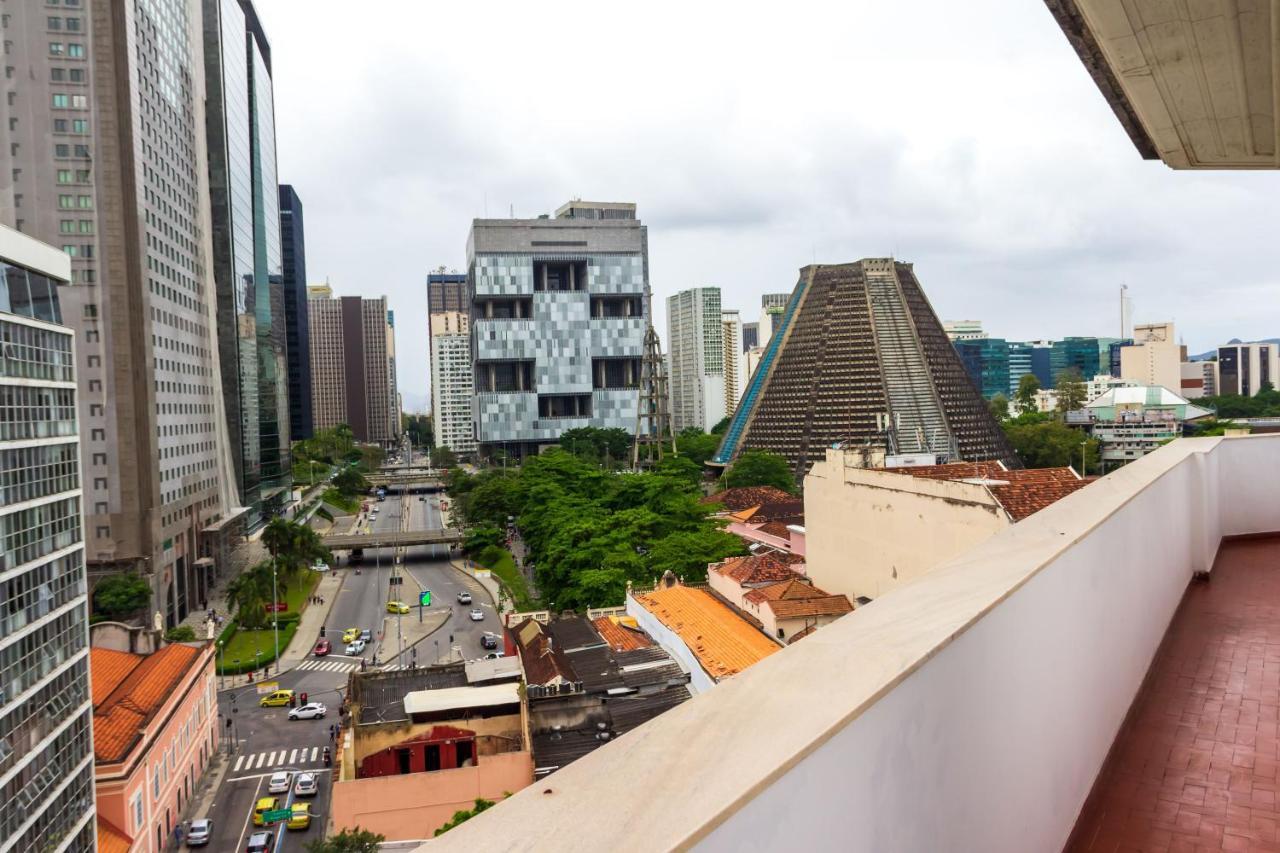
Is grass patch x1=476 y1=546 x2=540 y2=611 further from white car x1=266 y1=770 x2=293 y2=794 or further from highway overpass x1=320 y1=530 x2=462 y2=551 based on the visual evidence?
white car x1=266 y1=770 x2=293 y2=794

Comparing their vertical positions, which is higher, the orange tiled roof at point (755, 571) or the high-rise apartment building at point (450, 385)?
the high-rise apartment building at point (450, 385)

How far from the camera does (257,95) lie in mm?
43094

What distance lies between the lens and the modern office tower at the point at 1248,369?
3440 inches

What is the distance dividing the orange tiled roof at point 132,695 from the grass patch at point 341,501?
1413 inches

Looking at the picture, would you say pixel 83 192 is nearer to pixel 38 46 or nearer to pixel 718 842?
pixel 38 46

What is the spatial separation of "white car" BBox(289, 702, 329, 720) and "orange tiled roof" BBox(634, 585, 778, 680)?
23.9ft

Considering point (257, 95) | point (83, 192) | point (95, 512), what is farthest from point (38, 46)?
point (257, 95)

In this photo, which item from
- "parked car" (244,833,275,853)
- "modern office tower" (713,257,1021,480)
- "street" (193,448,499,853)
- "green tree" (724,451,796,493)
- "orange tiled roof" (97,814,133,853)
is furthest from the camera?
"modern office tower" (713,257,1021,480)

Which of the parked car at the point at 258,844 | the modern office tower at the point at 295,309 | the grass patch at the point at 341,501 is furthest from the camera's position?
the modern office tower at the point at 295,309

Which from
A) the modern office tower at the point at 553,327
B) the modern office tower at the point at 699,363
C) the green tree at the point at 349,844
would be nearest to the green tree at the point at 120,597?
the green tree at the point at 349,844

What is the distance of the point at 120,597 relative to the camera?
69.6ft

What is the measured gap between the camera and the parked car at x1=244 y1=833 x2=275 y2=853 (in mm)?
12995

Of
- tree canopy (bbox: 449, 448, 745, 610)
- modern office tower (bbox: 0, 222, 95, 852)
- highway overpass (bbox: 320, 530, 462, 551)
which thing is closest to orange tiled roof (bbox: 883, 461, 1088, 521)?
tree canopy (bbox: 449, 448, 745, 610)

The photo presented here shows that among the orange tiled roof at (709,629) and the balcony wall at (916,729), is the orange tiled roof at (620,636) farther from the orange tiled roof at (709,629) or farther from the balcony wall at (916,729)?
the balcony wall at (916,729)
